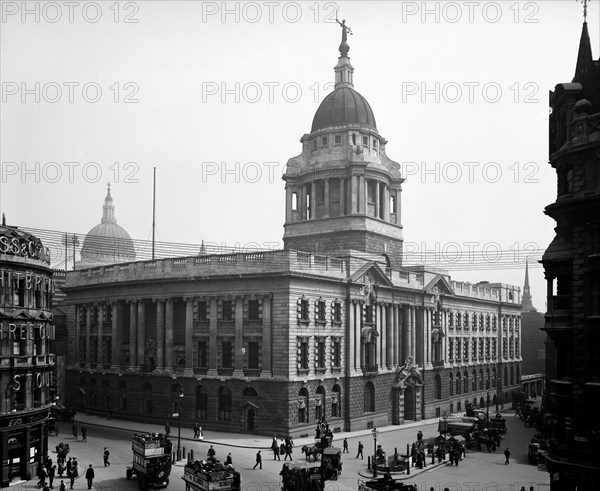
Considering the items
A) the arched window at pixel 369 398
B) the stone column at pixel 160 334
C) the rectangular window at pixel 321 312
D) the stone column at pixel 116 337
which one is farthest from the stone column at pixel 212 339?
the arched window at pixel 369 398

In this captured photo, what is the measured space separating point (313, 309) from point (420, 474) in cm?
1828

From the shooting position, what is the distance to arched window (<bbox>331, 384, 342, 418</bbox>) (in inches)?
2384

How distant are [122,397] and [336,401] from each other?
21.0 meters

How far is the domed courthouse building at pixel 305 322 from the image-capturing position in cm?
5722

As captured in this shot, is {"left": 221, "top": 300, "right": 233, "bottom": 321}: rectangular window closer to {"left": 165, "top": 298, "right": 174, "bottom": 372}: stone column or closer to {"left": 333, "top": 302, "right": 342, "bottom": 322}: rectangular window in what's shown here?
{"left": 165, "top": 298, "right": 174, "bottom": 372}: stone column

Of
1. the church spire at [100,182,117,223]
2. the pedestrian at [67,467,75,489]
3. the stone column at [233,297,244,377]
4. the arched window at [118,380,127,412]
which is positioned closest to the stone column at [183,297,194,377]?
the stone column at [233,297,244,377]

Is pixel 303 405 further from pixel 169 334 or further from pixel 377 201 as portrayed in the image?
pixel 377 201

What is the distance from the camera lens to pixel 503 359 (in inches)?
3878

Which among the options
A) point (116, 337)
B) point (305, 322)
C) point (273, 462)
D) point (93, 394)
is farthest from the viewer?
point (93, 394)

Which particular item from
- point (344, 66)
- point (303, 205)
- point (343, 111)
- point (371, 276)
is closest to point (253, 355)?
point (371, 276)

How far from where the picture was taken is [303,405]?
5694 centimetres

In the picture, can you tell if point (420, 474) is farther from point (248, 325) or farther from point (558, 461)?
point (248, 325)

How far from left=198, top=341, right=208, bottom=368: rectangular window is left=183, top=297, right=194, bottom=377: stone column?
725mm

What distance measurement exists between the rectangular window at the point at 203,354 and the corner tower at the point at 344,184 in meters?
19.9
